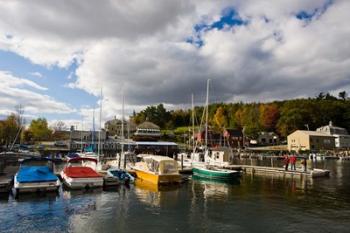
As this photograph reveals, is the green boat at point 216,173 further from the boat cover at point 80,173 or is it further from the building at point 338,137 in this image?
the building at point 338,137

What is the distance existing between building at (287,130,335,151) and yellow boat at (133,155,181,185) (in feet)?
285

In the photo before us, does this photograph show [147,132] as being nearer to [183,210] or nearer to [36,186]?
[36,186]

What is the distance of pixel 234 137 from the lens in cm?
13725

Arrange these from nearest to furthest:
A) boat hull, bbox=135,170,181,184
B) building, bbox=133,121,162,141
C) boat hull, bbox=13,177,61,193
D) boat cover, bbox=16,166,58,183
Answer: boat hull, bbox=13,177,61,193 < boat cover, bbox=16,166,58,183 < boat hull, bbox=135,170,181,184 < building, bbox=133,121,162,141

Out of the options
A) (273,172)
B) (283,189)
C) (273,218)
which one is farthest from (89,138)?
(273,218)

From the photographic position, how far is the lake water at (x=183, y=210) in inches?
846

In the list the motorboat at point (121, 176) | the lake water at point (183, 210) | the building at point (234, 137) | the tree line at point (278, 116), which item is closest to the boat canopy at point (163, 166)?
the lake water at point (183, 210)

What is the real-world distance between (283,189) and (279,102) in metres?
150

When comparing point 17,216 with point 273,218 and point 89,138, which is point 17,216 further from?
point 89,138

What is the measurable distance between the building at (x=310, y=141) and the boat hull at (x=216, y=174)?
79.1 meters

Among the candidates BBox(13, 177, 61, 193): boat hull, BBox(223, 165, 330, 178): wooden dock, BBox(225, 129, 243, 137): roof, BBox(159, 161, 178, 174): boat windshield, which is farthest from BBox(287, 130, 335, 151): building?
BBox(13, 177, 61, 193): boat hull

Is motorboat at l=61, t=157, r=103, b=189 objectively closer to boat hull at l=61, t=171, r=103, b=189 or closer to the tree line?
boat hull at l=61, t=171, r=103, b=189

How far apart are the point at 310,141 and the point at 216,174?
8524 cm

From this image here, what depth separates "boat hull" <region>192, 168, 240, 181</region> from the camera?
43219 mm
